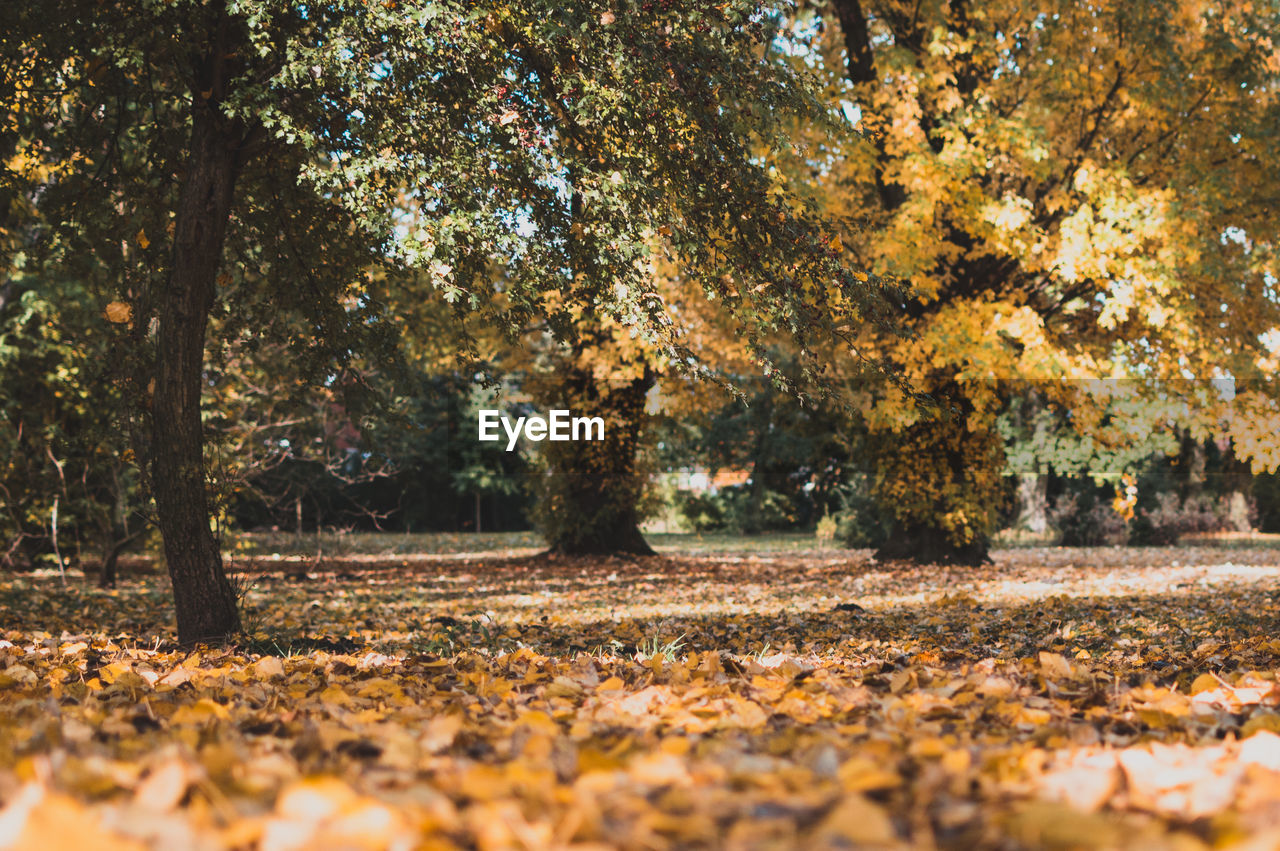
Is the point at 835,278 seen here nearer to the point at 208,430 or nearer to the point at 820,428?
the point at 208,430

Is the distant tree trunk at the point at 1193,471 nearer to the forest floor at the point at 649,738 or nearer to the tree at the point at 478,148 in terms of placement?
the forest floor at the point at 649,738

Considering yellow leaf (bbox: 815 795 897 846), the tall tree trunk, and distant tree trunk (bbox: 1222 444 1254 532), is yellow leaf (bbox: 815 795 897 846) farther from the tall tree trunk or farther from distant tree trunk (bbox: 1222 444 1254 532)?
distant tree trunk (bbox: 1222 444 1254 532)

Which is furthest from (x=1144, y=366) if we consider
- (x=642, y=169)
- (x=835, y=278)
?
(x=642, y=169)

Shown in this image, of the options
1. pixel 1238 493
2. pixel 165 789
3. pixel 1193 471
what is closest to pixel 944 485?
pixel 165 789

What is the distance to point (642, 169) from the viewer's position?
175 inches

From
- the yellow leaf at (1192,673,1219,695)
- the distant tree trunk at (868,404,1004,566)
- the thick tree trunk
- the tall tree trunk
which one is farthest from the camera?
the thick tree trunk

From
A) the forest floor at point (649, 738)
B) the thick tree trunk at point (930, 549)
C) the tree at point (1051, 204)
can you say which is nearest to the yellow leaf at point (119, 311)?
the forest floor at point (649, 738)

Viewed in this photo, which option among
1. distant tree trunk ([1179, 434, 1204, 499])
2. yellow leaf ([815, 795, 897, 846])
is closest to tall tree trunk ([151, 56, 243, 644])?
yellow leaf ([815, 795, 897, 846])

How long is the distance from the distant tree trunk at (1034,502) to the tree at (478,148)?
19.7m

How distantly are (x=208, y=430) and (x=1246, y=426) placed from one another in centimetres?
997

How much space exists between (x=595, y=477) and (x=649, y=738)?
482 inches

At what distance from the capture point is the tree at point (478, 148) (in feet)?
13.5

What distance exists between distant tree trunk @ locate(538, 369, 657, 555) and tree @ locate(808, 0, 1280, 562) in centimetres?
376

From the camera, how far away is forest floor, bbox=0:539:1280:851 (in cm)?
143
